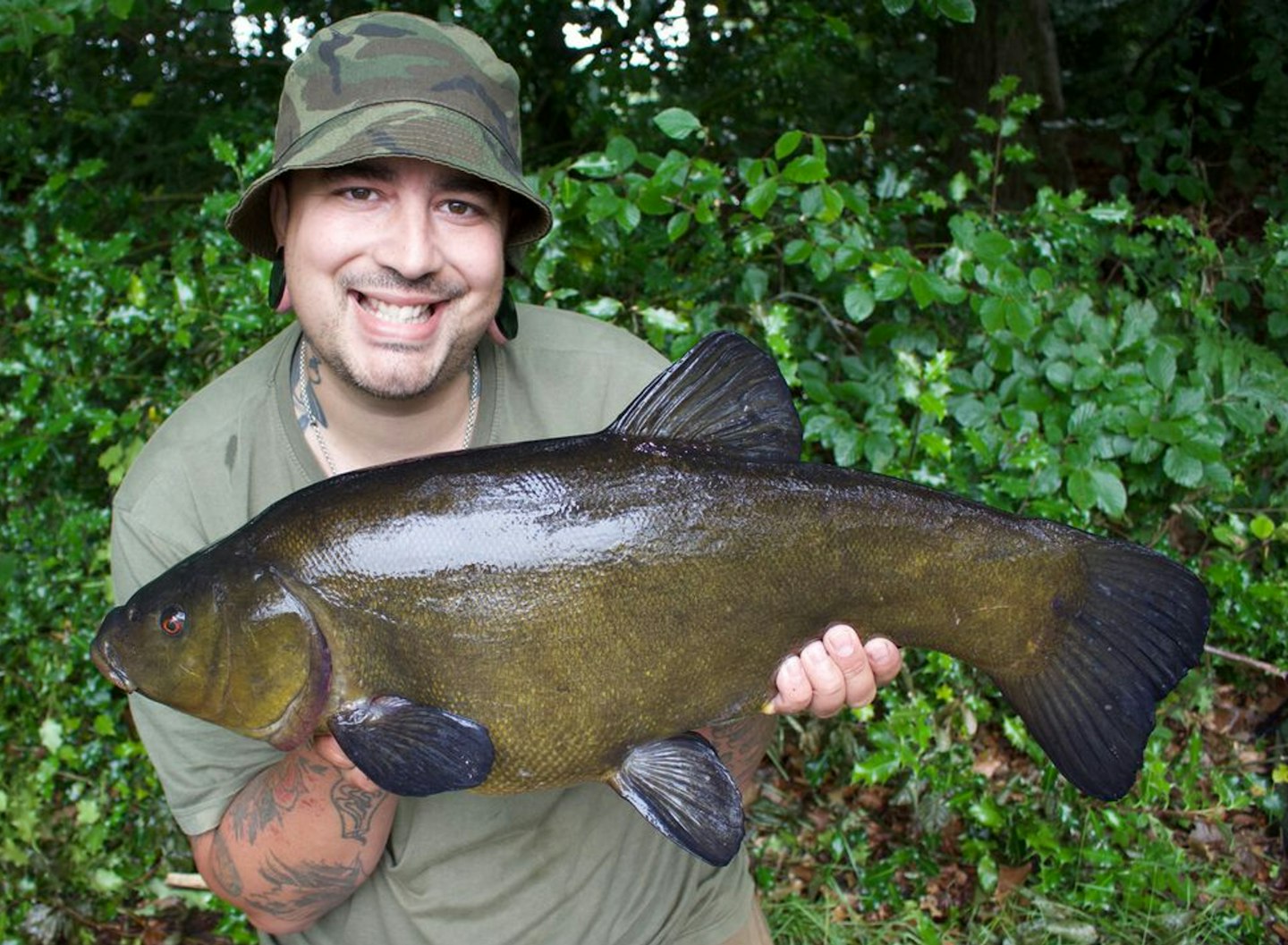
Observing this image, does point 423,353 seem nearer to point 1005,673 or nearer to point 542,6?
point 1005,673

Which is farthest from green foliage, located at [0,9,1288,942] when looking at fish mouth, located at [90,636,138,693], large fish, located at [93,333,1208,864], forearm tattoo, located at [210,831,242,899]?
fish mouth, located at [90,636,138,693]

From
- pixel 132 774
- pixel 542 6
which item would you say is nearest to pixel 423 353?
pixel 132 774

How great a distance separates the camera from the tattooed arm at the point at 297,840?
6.04 ft

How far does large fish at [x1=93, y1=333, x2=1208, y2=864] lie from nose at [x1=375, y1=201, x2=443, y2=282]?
36 cm

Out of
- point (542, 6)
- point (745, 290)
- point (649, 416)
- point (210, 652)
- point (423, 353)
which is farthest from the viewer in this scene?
point (542, 6)

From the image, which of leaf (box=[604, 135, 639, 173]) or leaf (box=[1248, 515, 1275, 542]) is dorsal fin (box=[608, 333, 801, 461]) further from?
leaf (box=[1248, 515, 1275, 542])

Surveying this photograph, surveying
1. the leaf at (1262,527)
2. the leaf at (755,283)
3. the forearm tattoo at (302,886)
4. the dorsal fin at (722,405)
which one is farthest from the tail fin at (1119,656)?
the leaf at (1262,527)

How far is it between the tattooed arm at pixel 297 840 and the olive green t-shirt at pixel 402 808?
0.16ft

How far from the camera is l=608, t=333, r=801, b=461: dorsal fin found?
1650 mm

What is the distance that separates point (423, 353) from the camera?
186cm

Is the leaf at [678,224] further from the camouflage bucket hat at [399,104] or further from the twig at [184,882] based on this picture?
the twig at [184,882]

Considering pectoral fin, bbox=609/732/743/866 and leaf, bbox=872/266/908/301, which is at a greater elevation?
leaf, bbox=872/266/908/301

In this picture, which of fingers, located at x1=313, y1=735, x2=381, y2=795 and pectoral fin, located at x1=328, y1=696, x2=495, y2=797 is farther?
fingers, located at x1=313, y1=735, x2=381, y2=795

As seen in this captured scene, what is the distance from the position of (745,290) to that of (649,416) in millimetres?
1596
